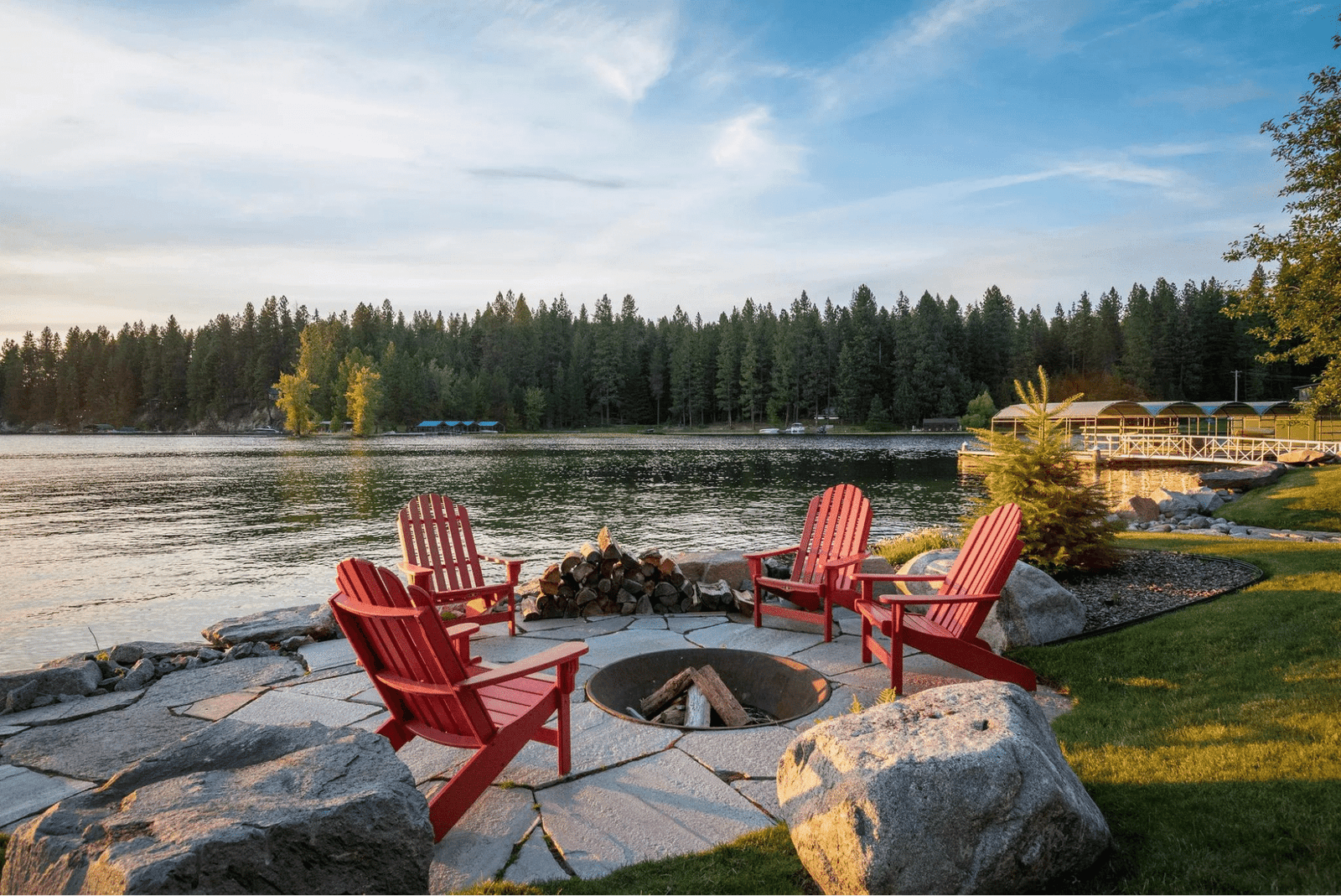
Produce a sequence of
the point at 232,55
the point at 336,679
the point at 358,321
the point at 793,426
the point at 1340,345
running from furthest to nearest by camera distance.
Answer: the point at 358,321 → the point at 793,426 → the point at 1340,345 → the point at 232,55 → the point at 336,679

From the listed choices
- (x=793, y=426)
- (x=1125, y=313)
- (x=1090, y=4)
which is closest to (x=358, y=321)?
(x=793, y=426)

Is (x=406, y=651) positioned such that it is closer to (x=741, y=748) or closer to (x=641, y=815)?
(x=641, y=815)

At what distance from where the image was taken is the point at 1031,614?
5.24 meters

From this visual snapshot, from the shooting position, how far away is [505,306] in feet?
406

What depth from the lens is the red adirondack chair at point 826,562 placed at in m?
5.40

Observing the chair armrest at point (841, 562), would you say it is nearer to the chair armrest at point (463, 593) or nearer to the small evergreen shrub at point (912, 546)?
the chair armrest at point (463, 593)

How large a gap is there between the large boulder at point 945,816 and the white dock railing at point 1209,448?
2830 centimetres

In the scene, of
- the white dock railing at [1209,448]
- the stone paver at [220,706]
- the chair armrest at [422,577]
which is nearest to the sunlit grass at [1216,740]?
the chair armrest at [422,577]

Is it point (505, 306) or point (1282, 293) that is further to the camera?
point (505, 306)

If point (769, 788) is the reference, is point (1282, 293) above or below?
above

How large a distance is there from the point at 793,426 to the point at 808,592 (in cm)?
7796

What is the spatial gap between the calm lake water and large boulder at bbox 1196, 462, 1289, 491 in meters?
3.28

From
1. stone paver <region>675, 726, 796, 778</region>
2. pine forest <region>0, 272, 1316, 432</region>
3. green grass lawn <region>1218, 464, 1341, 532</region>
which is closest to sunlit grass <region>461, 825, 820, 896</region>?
stone paver <region>675, 726, 796, 778</region>

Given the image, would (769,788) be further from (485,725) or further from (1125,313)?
(1125,313)
